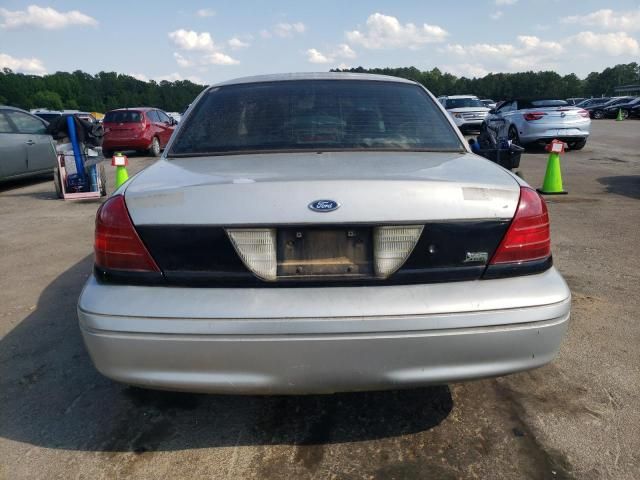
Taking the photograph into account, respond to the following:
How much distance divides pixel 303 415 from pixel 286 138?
4.58 ft

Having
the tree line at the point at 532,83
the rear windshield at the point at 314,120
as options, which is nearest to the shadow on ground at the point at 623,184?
the rear windshield at the point at 314,120

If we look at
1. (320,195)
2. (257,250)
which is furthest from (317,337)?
(320,195)

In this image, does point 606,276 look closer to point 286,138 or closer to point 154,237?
point 286,138

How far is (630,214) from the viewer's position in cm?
701

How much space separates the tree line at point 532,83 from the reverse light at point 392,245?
354 ft

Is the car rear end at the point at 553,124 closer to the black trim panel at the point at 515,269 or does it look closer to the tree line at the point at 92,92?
the black trim panel at the point at 515,269

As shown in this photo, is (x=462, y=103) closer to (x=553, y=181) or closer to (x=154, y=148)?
(x=154, y=148)

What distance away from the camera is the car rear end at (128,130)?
16859 mm

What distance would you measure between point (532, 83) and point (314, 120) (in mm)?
121179

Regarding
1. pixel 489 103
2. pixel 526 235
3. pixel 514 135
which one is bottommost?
pixel 514 135

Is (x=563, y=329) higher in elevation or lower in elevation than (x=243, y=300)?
lower

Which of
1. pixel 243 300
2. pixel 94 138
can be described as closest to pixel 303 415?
pixel 243 300

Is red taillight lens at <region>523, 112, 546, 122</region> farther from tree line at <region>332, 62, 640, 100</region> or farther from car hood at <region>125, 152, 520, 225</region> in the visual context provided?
tree line at <region>332, 62, 640, 100</region>

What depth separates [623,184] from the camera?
31.1 feet
